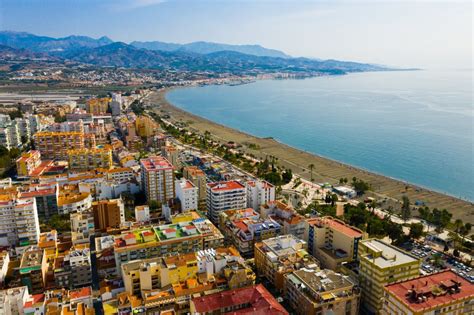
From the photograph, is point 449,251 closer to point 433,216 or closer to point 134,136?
point 433,216

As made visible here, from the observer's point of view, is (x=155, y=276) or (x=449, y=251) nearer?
(x=155, y=276)

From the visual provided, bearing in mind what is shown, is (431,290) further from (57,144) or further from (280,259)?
(57,144)

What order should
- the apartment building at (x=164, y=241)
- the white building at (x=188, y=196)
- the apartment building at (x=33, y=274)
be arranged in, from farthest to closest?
the white building at (x=188, y=196) → the apartment building at (x=164, y=241) → the apartment building at (x=33, y=274)

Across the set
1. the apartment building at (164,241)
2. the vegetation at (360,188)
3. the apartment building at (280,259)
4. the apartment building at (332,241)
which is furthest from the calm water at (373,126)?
the apartment building at (164,241)

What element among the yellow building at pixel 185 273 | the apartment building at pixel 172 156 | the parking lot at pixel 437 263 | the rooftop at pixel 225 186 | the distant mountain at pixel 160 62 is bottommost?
the parking lot at pixel 437 263

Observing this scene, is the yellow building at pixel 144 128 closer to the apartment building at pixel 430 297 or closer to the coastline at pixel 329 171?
the coastline at pixel 329 171

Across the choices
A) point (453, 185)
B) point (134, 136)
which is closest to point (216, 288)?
point (453, 185)
